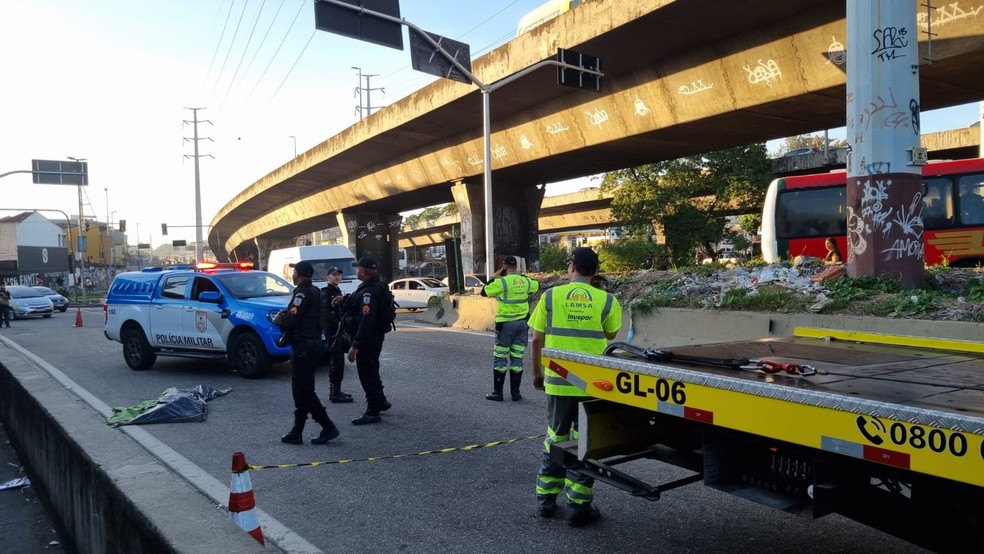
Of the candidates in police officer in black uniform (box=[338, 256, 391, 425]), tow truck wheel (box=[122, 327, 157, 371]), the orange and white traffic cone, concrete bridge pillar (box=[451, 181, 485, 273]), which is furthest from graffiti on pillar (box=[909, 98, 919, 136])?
concrete bridge pillar (box=[451, 181, 485, 273])

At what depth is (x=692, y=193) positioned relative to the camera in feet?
109

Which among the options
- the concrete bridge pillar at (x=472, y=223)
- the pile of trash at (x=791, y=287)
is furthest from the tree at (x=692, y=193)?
the pile of trash at (x=791, y=287)

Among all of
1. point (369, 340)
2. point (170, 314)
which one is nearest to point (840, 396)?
point (369, 340)

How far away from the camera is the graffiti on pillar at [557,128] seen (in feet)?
67.0

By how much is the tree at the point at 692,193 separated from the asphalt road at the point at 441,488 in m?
24.6

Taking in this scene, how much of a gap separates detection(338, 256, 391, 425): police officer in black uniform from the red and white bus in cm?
1221

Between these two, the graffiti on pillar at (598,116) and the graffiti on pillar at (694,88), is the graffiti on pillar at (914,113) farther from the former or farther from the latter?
the graffiti on pillar at (598,116)

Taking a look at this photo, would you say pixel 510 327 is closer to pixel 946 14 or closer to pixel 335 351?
pixel 335 351

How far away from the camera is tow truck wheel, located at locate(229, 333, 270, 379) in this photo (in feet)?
34.3

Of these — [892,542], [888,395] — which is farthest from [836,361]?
[892,542]

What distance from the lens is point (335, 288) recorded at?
9.55 metres

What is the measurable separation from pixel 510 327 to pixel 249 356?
444cm

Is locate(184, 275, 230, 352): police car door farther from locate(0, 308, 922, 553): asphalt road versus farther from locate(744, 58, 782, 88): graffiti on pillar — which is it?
locate(744, 58, 782, 88): graffiti on pillar

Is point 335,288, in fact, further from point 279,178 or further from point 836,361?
point 279,178
